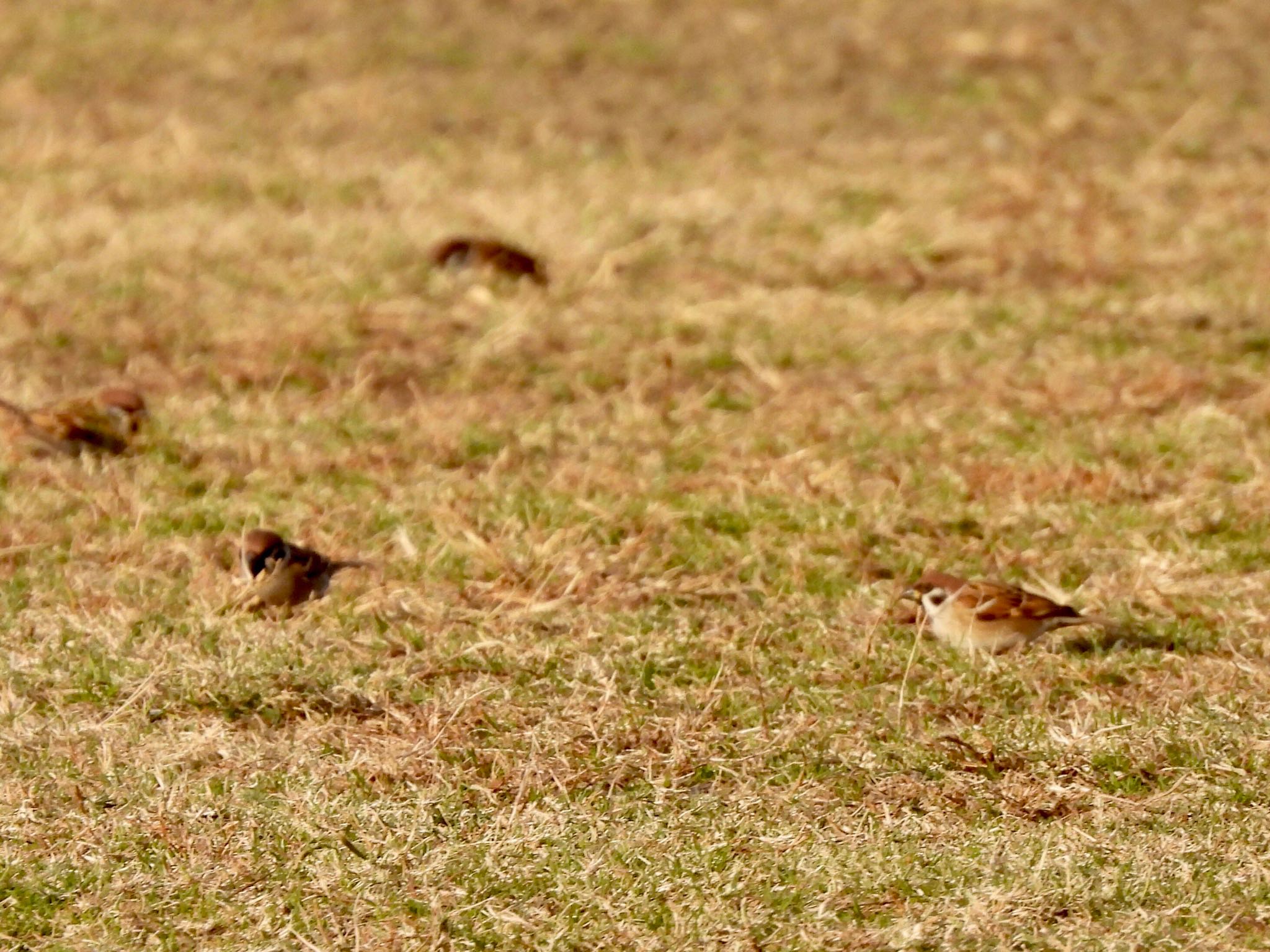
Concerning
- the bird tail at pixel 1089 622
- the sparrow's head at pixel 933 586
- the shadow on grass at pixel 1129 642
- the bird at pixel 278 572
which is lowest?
the shadow on grass at pixel 1129 642

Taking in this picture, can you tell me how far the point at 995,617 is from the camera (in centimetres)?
550

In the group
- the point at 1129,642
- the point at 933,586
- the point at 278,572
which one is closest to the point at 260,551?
the point at 278,572

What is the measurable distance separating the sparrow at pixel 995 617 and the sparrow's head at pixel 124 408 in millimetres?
3199

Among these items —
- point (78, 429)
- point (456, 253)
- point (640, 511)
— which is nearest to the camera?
point (640, 511)

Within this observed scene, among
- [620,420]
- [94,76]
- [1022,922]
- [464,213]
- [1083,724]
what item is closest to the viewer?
[1022,922]

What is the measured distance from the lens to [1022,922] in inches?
160

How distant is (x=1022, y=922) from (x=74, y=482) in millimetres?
3994

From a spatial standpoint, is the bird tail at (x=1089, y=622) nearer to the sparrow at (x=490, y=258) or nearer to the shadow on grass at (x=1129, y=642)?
the shadow on grass at (x=1129, y=642)

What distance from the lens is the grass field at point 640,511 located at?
4.36 meters

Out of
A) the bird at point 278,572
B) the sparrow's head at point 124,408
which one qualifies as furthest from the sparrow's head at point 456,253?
the bird at point 278,572

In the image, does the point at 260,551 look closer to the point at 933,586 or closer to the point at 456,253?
the point at 933,586

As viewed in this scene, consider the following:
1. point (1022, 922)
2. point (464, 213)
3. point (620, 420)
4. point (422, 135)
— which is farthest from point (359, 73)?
point (1022, 922)

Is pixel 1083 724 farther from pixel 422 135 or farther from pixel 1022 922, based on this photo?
pixel 422 135

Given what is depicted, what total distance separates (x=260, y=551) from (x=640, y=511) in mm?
1355
